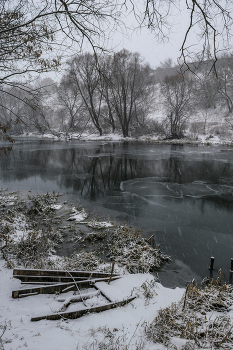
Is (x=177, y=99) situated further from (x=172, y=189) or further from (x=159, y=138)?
(x=172, y=189)

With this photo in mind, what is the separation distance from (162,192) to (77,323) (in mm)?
8174

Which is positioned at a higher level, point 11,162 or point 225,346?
point 11,162

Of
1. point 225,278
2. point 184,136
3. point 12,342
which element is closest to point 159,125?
point 184,136

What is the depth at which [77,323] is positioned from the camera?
305 centimetres

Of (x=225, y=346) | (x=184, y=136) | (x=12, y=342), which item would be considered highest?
(x=184, y=136)

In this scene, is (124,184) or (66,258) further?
(124,184)

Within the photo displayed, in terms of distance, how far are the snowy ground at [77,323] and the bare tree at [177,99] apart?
33.0 meters

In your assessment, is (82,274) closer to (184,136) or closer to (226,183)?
(226,183)

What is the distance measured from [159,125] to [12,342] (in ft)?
121

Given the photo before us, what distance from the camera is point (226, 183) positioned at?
1207 centimetres

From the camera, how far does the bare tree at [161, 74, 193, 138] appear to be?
3322 centimetres

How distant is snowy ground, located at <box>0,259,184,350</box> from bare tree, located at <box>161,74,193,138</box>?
3304 cm

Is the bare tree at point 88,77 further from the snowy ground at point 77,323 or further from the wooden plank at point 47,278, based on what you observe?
the snowy ground at point 77,323

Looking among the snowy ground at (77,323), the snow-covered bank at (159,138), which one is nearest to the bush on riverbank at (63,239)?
the snowy ground at (77,323)
